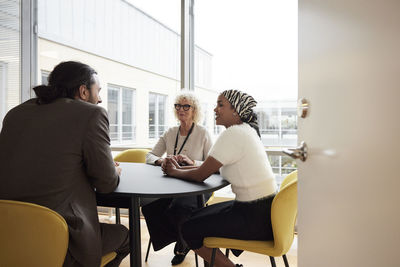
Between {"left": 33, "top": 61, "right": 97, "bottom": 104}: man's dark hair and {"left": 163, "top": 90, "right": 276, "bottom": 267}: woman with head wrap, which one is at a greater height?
{"left": 33, "top": 61, "right": 97, "bottom": 104}: man's dark hair

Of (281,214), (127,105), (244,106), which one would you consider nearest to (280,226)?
(281,214)

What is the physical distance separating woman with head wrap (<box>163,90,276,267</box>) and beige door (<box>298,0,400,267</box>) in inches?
29.6

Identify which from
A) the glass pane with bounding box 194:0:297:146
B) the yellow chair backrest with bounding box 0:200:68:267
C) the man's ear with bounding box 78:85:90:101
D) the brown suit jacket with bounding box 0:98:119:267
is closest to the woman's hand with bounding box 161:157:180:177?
the brown suit jacket with bounding box 0:98:119:267

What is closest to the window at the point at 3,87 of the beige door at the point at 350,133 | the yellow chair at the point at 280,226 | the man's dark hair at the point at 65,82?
the man's dark hair at the point at 65,82

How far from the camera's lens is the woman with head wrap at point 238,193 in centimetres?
168

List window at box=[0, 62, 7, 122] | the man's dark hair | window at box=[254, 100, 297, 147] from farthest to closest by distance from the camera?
window at box=[0, 62, 7, 122], window at box=[254, 100, 297, 147], the man's dark hair

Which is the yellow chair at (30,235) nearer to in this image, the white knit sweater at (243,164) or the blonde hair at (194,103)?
the white knit sweater at (243,164)

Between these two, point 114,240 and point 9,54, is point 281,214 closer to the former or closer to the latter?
point 114,240

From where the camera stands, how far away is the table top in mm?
1500

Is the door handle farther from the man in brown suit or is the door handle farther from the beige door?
the man in brown suit

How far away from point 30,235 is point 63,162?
1.03ft

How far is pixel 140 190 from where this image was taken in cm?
154

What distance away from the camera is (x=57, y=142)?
1.36 meters

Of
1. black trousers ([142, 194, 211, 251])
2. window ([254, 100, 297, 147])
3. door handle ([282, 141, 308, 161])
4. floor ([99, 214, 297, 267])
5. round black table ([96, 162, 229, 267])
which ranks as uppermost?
window ([254, 100, 297, 147])
